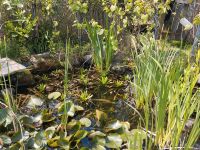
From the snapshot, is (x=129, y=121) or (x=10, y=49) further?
(x=10, y=49)

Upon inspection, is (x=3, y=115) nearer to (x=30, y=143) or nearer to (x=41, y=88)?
(x=30, y=143)

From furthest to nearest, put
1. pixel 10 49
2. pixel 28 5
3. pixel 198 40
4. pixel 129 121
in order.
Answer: pixel 28 5 < pixel 10 49 < pixel 198 40 < pixel 129 121

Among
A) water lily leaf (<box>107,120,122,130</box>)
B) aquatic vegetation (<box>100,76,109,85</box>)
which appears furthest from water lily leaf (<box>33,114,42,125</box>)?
aquatic vegetation (<box>100,76,109,85</box>)

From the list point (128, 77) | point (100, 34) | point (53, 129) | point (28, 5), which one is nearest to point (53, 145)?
point (53, 129)

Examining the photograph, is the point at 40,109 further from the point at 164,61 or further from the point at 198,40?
the point at 198,40

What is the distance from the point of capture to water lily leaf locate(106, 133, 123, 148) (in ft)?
8.60

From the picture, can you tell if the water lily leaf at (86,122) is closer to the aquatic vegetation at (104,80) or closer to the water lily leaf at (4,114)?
the water lily leaf at (4,114)

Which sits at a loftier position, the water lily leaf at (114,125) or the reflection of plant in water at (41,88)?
the reflection of plant in water at (41,88)

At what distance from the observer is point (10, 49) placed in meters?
4.21

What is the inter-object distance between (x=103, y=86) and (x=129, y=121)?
80 cm

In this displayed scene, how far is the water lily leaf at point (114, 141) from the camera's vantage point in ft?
8.60

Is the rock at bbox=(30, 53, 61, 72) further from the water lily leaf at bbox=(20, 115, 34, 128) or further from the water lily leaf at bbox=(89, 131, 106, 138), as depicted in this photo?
the water lily leaf at bbox=(89, 131, 106, 138)

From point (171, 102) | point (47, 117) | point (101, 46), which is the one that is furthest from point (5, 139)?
point (101, 46)

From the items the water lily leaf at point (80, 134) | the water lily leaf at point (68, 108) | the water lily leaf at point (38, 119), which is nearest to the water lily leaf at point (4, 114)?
the water lily leaf at point (38, 119)
